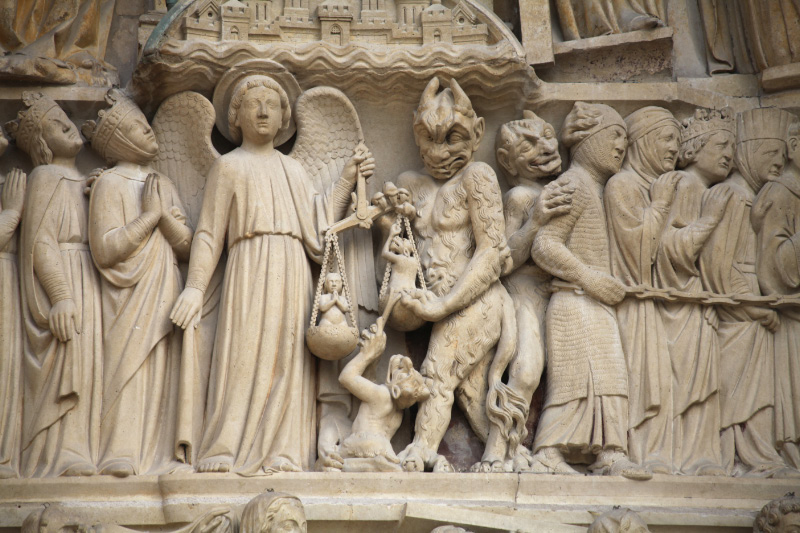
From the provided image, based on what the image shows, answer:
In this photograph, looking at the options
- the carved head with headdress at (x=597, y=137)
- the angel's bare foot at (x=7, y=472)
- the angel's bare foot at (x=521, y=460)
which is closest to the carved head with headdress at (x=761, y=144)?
the carved head with headdress at (x=597, y=137)

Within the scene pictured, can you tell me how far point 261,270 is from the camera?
8234mm

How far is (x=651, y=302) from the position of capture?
8523 millimetres

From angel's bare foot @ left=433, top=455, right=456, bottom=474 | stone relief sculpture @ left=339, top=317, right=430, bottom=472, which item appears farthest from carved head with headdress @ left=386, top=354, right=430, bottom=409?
angel's bare foot @ left=433, top=455, right=456, bottom=474

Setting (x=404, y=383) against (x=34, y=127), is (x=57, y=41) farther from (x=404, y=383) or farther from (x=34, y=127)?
(x=404, y=383)

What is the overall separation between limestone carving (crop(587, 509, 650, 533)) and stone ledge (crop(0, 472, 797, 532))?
169 millimetres

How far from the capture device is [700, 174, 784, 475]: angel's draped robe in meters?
8.32

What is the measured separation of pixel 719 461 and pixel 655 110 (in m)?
2.24

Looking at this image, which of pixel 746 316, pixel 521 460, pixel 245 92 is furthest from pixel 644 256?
pixel 245 92

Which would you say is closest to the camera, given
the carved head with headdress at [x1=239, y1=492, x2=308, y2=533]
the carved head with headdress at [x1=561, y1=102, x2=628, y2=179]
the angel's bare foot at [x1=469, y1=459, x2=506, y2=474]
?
the carved head with headdress at [x1=239, y1=492, x2=308, y2=533]

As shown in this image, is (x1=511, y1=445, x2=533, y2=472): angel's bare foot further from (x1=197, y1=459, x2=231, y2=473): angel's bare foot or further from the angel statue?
(x1=197, y1=459, x2=231, y2=473): angel's bare foot

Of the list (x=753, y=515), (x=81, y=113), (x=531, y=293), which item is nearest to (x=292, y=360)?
(x=531, y=293)

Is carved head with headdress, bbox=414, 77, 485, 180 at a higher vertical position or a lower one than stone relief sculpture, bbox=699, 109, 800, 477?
higher

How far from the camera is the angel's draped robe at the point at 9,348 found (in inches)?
310

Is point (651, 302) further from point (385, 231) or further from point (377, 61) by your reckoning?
point (377, 61)
